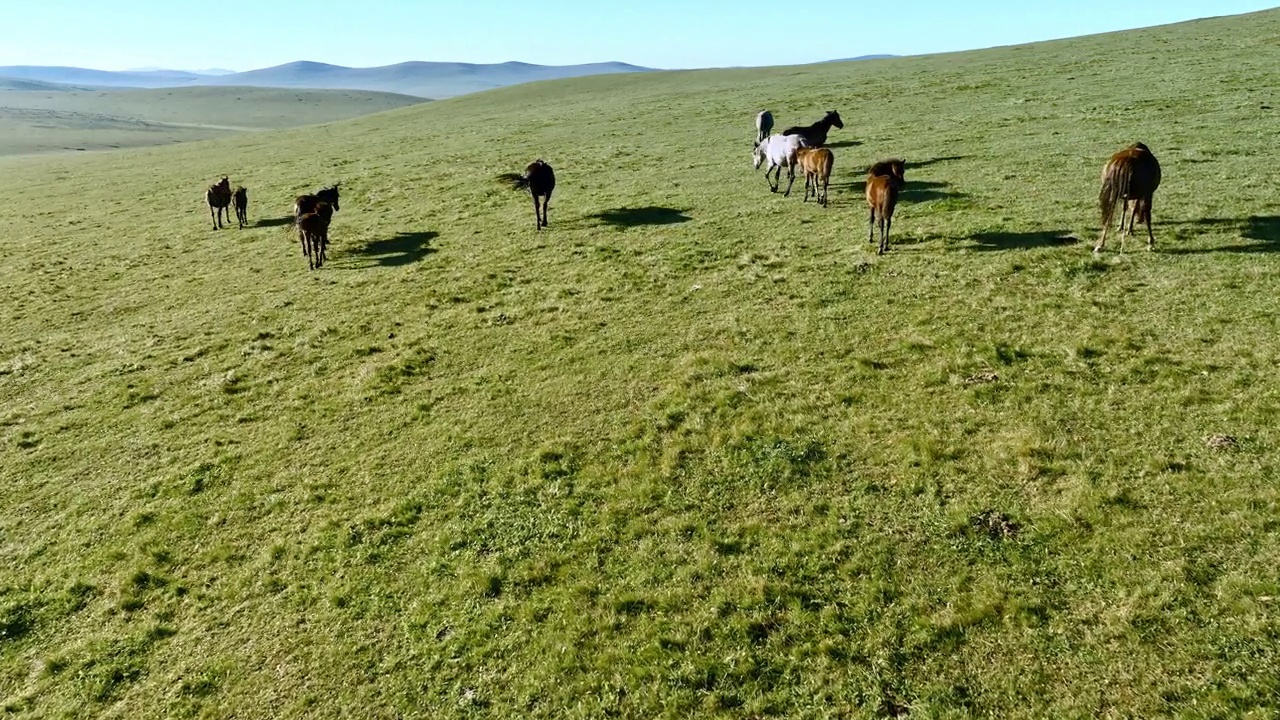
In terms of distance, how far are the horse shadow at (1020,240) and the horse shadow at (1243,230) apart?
163cm

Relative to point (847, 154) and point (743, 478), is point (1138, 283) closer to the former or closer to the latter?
point (743, 478)

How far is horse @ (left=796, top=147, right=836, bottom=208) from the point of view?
19.0 metres

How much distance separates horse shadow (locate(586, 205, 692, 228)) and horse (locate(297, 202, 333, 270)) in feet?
26.1

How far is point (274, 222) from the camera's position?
25719 mm

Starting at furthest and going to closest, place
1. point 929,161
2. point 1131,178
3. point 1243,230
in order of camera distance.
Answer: point 929,161 < point 1243,230 < point 1131,178

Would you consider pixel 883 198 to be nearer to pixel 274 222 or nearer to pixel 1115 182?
pixel 1115 182

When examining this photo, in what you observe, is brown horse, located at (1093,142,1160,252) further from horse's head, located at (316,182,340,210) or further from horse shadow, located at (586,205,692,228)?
horse's head, located at (316,182,340,210)

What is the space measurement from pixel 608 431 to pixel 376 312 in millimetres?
8436

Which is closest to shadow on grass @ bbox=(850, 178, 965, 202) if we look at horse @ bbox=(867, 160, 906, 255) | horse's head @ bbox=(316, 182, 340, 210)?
horse @ bbox=(867, 160, 906, 255)

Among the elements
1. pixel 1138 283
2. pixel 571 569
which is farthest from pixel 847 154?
pixel 571 569

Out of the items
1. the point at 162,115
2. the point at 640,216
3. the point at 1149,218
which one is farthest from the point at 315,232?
the point at 162,115

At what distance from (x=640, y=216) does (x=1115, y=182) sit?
41.1 feet

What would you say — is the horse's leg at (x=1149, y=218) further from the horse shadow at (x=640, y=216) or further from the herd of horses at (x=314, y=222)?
the herd of horses at (x=314, y=222)

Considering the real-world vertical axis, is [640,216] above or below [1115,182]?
below
